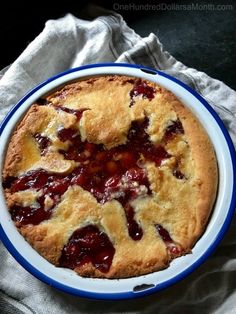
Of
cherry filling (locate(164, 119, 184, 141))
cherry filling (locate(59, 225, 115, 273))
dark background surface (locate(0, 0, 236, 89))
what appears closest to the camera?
cherry filling (locate(59, 225, 115, 273))

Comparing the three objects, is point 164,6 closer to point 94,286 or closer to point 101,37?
point 101,37

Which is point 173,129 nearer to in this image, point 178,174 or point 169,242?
point 178,174

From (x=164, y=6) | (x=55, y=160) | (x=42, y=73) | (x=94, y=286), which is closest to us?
(x=94, y=286)

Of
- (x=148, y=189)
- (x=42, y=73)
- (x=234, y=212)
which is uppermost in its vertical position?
(x=42, y=73)

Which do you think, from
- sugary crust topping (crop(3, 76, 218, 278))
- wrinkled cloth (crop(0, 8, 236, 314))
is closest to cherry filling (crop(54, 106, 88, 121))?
sugary crust topping (crop(3, 76, 218, 278))

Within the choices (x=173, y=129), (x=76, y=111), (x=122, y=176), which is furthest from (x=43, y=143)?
(x=173, y=129)

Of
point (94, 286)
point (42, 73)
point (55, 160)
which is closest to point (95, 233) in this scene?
point (94, 286)

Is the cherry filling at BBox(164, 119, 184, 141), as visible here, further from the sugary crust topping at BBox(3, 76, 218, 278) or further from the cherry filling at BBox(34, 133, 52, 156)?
the cherry filling at BBox(34, 133, 52, 156)
